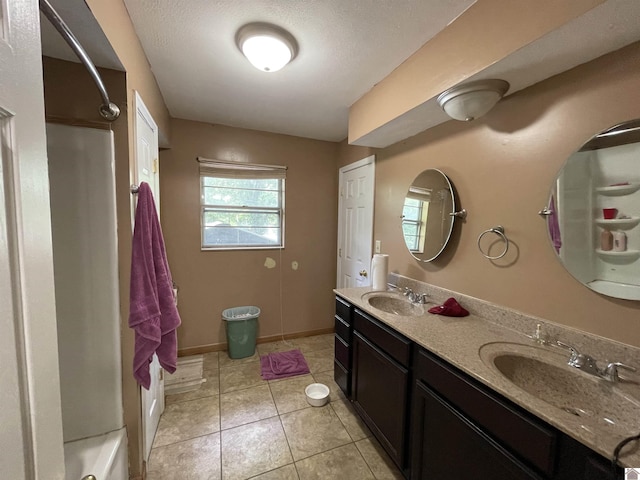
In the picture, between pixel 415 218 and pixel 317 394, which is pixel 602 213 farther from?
pixel 317 394

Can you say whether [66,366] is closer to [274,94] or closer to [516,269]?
[274,94]

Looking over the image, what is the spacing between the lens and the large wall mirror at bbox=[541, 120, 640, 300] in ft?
3.18

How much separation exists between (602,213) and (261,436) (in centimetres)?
218

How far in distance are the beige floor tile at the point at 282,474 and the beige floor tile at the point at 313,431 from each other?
0.08m

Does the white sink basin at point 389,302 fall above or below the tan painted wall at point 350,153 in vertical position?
below

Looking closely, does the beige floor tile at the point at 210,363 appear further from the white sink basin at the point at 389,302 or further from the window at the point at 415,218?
the window at the point at 415,218

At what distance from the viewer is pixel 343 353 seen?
1.96 m

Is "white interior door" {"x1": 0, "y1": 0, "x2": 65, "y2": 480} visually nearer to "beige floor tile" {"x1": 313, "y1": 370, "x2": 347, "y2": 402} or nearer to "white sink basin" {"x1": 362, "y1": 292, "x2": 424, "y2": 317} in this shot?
"white sink basin" {"x1": 362, "y1": 292, "x2": 424, "y2": 317}

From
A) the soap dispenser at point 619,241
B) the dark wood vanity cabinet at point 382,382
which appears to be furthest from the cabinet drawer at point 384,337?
the soap dispenser at point 619,241

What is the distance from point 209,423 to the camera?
1.81 m

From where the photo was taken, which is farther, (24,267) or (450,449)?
(450,449)

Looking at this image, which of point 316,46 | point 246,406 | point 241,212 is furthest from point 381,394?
point 241,212

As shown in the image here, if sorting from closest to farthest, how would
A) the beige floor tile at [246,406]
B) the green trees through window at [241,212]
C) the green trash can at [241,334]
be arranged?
the beige floor tile at [246,406], the green trash can at [241,334], the green trees through window at [241,212]

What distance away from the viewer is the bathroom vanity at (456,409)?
0.76m
